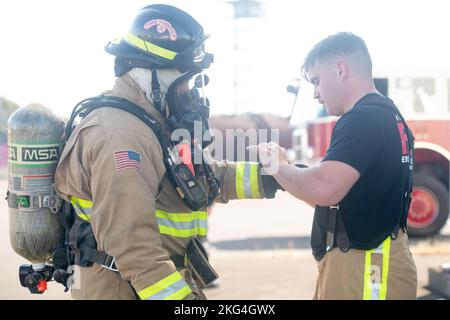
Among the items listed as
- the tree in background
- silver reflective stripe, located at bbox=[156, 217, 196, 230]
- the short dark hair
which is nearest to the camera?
silver reflective stripe, located at bbox=[156, 217, 196, 230]

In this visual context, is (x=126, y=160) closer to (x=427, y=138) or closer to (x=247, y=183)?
(x=247, y=183)

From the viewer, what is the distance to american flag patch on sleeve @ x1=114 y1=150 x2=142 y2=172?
221 centimetres

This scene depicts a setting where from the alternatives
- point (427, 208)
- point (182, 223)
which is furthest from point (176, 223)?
point (427, 208)

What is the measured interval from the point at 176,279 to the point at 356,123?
1.01 metres

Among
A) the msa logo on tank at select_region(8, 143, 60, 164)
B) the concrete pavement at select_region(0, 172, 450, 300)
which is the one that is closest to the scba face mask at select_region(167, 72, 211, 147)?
the msa logo on tank at select_region(8, 143, 60, 164)

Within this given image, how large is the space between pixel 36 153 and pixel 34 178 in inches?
4.2

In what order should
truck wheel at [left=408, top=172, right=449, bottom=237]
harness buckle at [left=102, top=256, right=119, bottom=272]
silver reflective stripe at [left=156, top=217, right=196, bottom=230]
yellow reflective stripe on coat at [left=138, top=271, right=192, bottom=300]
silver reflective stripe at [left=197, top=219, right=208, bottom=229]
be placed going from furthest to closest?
truck wheel at [left=408, top=172, right=449, bottom=237] → silver reflective stripe at [left=197, top=219, right=208, bottom=229] → silver reflective stripe at [left=156, top=217, right=196, bottom=230] → harness buckle at [left=102, top=256, right=119, bottom=272] → yellow reflective stripe on coat at [left=138, top=271, right=192, bottom=300]

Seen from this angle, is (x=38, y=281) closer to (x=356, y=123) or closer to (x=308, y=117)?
(x=356, y=123)

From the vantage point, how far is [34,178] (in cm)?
259

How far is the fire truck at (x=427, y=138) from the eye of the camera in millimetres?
8727

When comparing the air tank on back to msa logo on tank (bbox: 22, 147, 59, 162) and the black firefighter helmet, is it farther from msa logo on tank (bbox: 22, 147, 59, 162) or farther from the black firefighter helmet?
the black firefighter helmet

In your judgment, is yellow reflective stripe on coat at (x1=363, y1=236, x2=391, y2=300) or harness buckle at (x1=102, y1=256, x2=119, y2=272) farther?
yellow reflective stripe on coat at (x1=363, y1=236, x2=391, y2=300)
